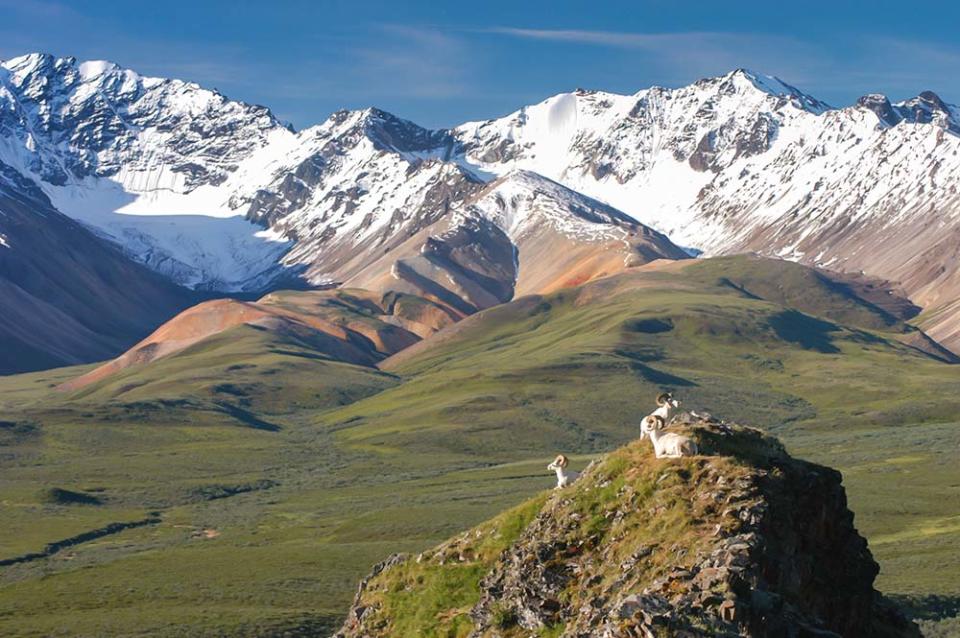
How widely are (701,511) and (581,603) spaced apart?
131 inches

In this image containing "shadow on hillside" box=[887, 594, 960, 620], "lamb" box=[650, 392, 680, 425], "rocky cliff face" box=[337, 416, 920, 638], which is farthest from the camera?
"shadow on hillside" box=[887, 594, 960, 620]

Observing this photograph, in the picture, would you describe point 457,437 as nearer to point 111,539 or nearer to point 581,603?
point 111,539

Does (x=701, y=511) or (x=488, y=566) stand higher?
(x=701, y=511)

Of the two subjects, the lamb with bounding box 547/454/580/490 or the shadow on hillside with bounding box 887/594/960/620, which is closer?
the lamb with bounding box 547/454/580/490

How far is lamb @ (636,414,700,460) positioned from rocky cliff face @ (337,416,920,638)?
281mm

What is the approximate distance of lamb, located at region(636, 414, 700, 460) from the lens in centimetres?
3272

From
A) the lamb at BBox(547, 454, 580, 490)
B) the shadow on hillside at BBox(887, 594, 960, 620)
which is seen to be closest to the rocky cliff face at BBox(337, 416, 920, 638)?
the lamb at BBox(547, 454, 580, 490)

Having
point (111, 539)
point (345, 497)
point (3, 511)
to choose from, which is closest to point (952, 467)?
point (345, 497)

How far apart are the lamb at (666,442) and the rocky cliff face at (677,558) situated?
28cm

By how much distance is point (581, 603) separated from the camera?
30578mm

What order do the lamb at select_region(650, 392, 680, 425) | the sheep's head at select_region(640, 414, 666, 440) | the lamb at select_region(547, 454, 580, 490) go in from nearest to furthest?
the sheep's head at select_region(640, 414, 666, 440), the lamb at select_region(650, 392, 680, 425), the lamb at select_region(547, 454, 580, 490)

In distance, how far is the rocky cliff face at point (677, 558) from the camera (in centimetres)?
2630

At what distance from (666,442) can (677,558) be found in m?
4.75

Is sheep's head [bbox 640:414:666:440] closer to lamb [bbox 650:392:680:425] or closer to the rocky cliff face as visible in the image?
the rocky cliff face
